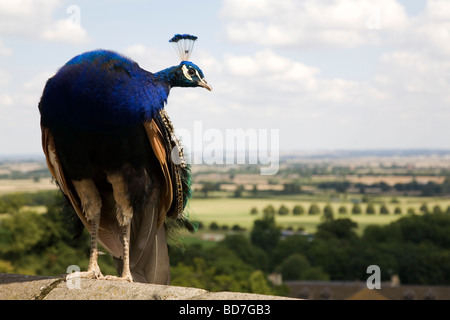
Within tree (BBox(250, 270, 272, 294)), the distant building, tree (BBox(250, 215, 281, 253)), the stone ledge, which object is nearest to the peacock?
the stone ledge

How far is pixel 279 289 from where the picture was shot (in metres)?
84.9

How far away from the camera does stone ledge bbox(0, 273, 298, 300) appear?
19.1 feet

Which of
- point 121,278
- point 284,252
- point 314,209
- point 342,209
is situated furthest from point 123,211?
point 342,209

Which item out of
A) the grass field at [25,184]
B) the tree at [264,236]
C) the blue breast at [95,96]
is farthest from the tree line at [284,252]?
the blue breast at [95,96]

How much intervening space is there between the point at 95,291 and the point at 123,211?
167cm

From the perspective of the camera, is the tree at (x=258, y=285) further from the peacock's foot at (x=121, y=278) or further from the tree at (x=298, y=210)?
the tree at (x=298, y=210)

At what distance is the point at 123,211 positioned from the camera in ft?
25.7

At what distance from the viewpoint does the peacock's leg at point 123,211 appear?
25.0ft

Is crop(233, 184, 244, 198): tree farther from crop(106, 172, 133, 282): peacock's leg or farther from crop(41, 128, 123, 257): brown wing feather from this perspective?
crop(106, 172, 133, 282): peacock's leg

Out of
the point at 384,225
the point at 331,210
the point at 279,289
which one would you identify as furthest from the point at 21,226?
the point at 331,210

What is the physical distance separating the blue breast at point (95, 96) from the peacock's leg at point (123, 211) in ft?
2.31

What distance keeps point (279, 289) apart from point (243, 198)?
257 ft

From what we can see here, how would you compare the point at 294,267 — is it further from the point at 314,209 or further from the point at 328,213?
the point at 314,209
